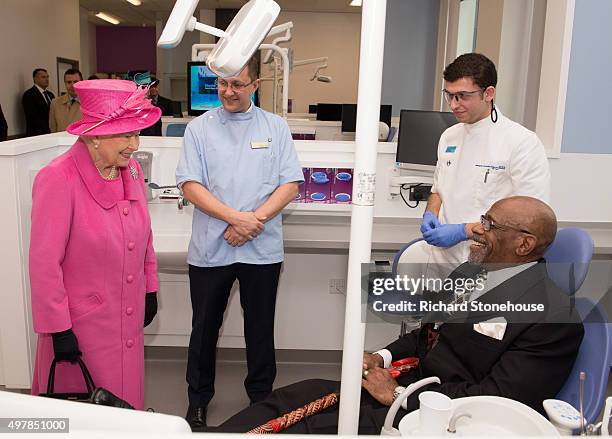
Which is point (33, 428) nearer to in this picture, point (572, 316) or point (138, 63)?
point (572, 316)

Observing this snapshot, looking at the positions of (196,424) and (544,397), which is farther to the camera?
(196,424)

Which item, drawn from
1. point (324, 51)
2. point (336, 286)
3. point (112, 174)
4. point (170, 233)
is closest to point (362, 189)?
point (112, 174)

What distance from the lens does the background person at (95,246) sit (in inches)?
57.6

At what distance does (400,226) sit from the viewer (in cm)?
295

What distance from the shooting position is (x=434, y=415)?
69 cm

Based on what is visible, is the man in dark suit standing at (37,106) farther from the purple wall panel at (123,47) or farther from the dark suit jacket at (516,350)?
the purple wall panel at (123,47)

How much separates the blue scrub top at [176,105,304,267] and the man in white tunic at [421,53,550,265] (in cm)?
59

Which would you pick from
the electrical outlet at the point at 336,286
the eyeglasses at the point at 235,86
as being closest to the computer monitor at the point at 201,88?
the electrical outlet at the point at 336,286

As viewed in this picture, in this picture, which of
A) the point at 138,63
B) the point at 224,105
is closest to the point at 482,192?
the point at 224,105

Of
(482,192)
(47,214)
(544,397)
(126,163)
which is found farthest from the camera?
(482,192)

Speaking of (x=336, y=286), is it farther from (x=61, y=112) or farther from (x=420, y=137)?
(x=61, y=112)

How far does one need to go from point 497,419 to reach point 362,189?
44cm

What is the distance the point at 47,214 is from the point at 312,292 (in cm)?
181

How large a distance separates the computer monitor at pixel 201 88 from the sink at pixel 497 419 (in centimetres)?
393
